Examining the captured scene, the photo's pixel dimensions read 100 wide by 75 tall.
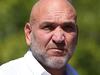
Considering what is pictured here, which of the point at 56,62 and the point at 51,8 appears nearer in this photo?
the point at 56,62

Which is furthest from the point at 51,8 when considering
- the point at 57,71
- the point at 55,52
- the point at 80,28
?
the point at 80,28

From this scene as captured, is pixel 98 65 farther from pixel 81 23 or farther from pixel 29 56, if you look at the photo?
pixel 29 56

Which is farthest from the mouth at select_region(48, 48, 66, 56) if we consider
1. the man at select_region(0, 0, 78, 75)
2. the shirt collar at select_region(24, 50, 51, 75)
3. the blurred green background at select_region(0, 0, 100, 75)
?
the blurred green background at select_region(0, 0, 100, 75)

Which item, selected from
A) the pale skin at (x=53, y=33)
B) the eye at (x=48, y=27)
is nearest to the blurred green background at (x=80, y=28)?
the pale skin at (x=53, y=33)

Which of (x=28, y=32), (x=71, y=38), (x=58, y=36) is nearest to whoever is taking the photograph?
(x=58, y=36)

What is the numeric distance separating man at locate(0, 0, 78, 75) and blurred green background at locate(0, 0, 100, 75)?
23.6 feet

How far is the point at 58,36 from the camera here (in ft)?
17.3

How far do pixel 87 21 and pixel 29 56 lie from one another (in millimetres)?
7992

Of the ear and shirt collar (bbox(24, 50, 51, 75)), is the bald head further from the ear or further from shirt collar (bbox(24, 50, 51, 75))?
shirt collar (bbox(24, 50, 51, 75))

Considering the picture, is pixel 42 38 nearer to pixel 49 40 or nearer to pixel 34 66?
pixel 49 40

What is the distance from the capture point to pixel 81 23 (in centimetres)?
1334

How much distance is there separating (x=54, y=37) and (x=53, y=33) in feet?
0.12

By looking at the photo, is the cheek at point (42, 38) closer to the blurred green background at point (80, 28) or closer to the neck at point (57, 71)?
the neck at point (57, 71)

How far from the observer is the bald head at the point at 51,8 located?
5.45m
